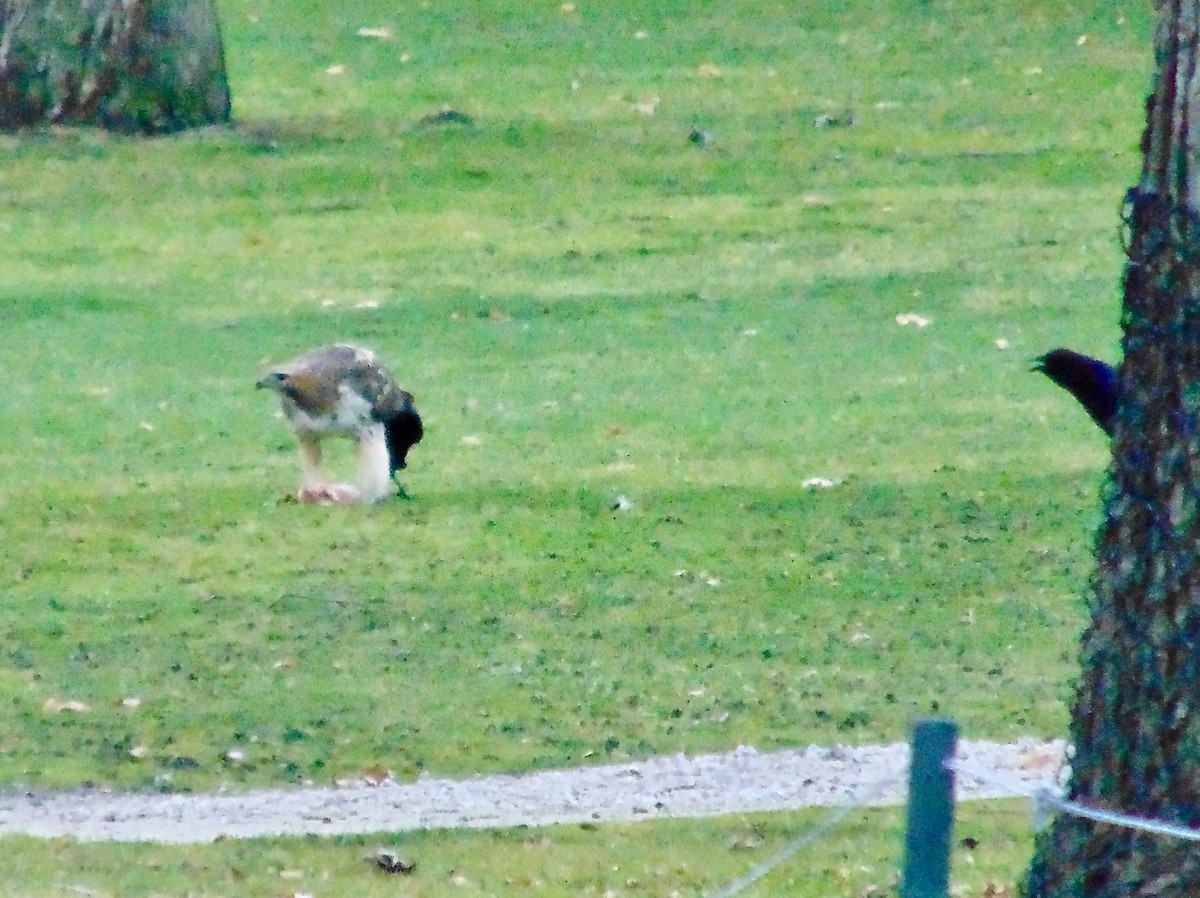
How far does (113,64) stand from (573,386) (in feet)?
29.8

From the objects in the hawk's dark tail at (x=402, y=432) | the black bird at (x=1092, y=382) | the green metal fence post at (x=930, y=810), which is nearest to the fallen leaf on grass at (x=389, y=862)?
the black bird at (x=1092, y=382)

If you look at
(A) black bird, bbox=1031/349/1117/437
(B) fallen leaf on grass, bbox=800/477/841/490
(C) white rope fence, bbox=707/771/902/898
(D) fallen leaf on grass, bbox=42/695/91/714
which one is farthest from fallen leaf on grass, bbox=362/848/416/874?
(B) fallen leaf on grass, bbox=800/477/841/490

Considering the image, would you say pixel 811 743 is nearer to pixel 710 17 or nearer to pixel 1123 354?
pixel 1123 354

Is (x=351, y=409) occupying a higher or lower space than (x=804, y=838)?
higher

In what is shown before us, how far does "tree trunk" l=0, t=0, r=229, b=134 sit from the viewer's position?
74.7 feet

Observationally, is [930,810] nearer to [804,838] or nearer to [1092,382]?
[1092,382]

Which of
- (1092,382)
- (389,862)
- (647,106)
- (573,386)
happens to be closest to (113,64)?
(647,106)

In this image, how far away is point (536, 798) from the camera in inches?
326

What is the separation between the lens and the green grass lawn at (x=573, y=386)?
9602 mm

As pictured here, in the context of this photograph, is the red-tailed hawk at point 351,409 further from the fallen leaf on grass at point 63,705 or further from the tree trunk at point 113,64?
the tree trunk at point 113,64

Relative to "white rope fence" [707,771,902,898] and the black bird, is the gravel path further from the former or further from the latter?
the black bird

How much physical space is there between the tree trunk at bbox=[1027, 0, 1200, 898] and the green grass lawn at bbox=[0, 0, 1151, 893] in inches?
134

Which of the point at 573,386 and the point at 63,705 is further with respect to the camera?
the point at 573,386

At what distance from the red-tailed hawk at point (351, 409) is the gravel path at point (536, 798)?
3.43 metres
